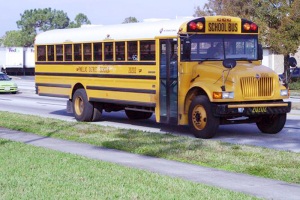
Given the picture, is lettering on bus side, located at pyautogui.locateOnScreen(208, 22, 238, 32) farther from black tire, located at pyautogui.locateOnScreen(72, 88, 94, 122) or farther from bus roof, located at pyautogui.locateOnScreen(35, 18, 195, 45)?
black tire, located at pyautogui.locateOnScreen(72, 88, 94, 122)

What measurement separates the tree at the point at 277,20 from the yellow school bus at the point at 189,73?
21.3 meters

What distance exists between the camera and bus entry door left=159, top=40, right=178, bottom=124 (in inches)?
612

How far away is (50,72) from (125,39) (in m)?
4.12

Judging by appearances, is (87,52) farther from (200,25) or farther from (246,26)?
(246,26)

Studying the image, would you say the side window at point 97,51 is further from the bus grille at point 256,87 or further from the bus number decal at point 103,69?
the bus grille at point 256,87

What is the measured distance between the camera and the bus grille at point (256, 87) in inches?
580

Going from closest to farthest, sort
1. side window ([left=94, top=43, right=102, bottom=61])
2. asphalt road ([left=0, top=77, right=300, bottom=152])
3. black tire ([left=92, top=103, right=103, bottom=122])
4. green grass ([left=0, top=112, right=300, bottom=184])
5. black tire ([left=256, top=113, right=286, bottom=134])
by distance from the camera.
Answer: green grass ([left=0, top=112, right=300, bottom=184])
asphalt road ([left=0, top=77, right=300, bottom=152])
black tire ([left=256, top=113, right=286, bottom=134])
side window ([left=94, top=43, right=102, bottom=61])
black tire ([left=92, top=103, right=103, bottom=122])

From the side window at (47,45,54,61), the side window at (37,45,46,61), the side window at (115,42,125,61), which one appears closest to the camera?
the side window at (115,42,125,61)

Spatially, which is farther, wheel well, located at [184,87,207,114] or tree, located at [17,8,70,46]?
tree, located at [17,8,70,46]

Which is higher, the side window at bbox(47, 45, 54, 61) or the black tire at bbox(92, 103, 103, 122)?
the side window at bbox(47, 45, 54, 61)

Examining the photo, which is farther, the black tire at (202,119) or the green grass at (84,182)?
the black tire at (202,119)

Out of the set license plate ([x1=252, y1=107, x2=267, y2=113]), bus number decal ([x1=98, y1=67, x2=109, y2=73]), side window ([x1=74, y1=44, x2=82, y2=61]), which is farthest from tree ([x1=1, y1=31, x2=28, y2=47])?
license plate ([x1=252, y1=107, x2=267, y2=113])

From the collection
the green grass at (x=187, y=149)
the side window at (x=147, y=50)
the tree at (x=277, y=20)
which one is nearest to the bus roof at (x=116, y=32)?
the side window at (x=147, y=50)

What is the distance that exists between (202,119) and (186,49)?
1.61m
